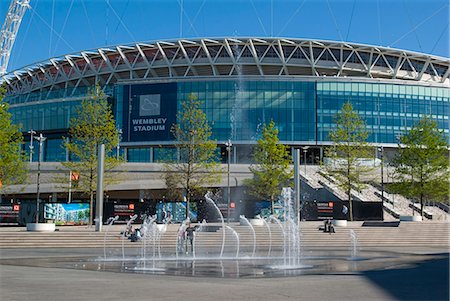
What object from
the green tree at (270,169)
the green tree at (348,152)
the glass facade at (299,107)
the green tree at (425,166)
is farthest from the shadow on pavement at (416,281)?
the glass facade at (299,107)

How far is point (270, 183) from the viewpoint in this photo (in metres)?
52.2

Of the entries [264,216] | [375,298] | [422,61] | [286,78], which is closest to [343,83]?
[286,78]

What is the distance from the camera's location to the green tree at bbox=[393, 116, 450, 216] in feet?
159

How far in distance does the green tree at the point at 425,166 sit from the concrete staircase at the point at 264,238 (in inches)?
453

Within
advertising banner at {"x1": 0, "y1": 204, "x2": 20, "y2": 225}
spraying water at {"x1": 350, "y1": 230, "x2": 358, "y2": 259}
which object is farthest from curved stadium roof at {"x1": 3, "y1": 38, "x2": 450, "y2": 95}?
spraying water at {"x1": 350, "y1": 230, "x2": 358, "y2": 259}

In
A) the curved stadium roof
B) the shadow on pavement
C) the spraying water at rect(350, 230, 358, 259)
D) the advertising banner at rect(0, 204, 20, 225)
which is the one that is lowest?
the spraying water at rect(350, 230, 358, 259)

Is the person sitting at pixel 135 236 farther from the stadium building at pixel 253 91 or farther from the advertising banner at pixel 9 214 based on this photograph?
the stadium building at pixel 253 91

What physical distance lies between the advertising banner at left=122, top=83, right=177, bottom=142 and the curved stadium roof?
2.58 m

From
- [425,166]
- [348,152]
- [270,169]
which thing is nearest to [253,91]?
[270,169]

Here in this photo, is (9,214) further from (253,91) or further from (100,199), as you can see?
(253,91)

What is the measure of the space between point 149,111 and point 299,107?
2288 cm

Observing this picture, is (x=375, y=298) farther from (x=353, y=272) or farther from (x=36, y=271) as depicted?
(x=36, y=271)

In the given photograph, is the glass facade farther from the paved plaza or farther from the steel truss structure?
the paved plaza

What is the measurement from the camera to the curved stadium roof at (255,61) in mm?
85875
